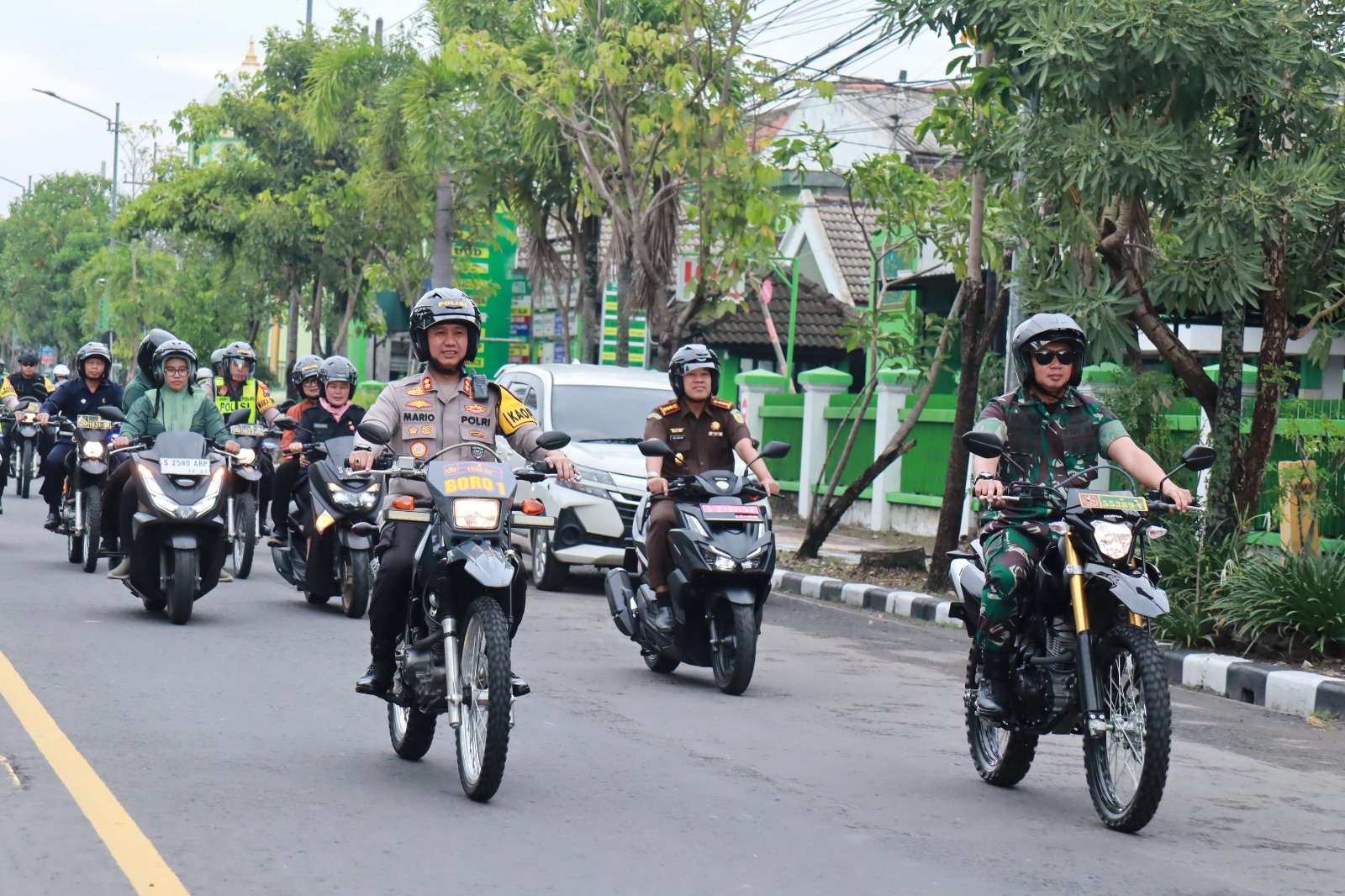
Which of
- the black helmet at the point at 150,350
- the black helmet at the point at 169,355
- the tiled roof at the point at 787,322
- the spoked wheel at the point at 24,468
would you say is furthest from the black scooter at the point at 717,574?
the tiled roof at the point at 787,322

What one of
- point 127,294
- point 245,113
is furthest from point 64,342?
point 245,113

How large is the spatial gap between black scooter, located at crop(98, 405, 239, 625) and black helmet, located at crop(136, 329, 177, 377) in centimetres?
86

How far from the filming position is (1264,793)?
721cm

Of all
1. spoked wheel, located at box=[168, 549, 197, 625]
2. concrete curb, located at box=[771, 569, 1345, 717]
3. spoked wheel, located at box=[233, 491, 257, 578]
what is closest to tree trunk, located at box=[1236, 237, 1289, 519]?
concrete curb, located at box=[771, 569, 1345, 717]

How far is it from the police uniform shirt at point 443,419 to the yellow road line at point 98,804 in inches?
61.2

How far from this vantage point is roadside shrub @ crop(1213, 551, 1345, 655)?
10648 mm

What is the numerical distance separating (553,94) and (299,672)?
36.1 feet

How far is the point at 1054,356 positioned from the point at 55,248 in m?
78.6

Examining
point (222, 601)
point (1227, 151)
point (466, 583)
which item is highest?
point (1227, 151)

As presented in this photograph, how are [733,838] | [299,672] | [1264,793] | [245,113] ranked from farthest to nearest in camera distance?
[245,113] → [299,672] → [1264,793] → [733,838]

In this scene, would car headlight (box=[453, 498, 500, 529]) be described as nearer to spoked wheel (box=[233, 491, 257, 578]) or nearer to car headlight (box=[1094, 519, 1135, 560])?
car headlight (box=[1094, 519, 1135, 560])

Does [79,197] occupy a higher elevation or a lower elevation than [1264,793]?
higher

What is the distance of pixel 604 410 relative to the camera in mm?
15039

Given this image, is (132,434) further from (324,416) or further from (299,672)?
→ (299,672)
